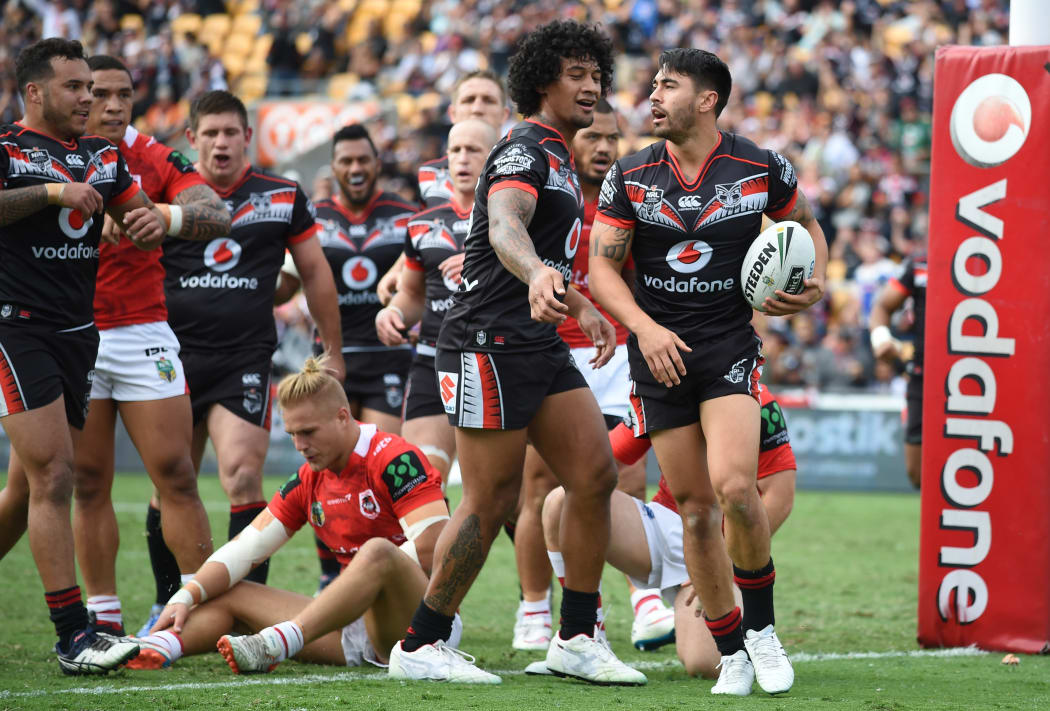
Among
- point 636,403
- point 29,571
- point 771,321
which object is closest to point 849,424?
point 771,321

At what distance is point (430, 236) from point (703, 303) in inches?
93.9

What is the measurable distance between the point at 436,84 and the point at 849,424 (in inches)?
439

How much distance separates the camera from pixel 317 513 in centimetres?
571

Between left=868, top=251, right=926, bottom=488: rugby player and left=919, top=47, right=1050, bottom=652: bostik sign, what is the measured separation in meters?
2.73

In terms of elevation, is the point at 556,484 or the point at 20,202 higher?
the point at 20,202

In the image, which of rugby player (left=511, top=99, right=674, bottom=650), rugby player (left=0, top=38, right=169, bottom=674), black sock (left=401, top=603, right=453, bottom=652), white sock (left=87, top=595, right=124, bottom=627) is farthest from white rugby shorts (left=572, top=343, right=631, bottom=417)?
white sock (left=87, top=595, right=124, bottom=627)

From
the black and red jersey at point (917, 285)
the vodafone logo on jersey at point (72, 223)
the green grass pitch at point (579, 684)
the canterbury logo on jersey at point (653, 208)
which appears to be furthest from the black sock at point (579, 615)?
the black and red jersey at point (917, 285)

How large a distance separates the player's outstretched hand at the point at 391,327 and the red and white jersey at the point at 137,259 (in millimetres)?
1102

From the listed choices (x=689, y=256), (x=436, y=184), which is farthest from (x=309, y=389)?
(x=436, y=184)

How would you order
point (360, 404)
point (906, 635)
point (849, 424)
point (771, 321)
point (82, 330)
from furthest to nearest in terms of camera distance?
point (771, 321) → point (849, 424) → point (360, 404) → point (906, 635) → point (82, 330)

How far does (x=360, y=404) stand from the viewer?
8023 mm

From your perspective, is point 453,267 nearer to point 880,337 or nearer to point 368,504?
point 368,504

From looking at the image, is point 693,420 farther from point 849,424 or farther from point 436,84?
point 436,84

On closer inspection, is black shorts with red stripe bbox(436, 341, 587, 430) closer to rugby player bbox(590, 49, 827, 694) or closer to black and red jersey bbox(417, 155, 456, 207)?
rugby player bbox(590, 49, 827, 694)
